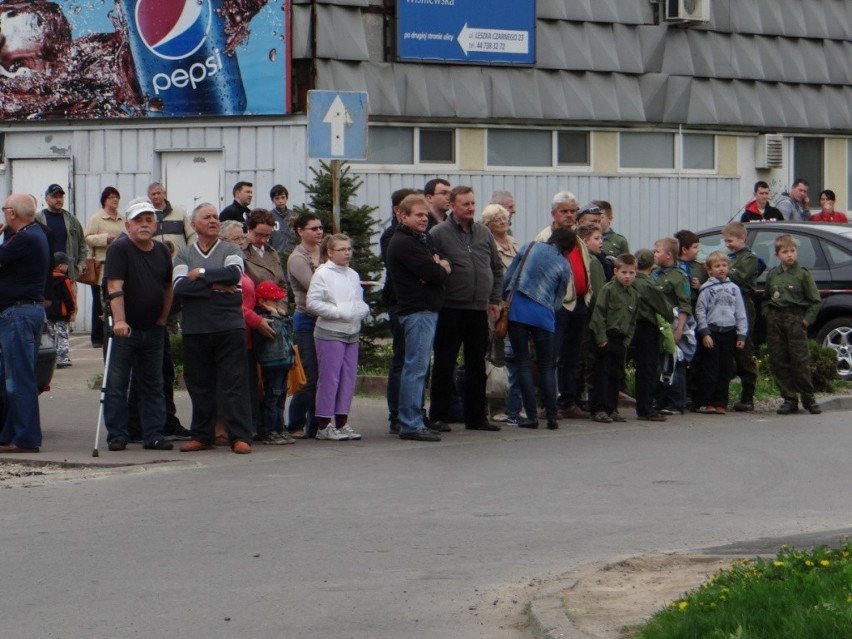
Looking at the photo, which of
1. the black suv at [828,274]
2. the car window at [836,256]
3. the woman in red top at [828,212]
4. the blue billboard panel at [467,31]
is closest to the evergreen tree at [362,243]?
the black suv at [828,274]

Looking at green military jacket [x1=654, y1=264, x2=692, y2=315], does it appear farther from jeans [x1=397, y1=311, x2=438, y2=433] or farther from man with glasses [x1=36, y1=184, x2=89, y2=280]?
man with glasses [x1=36, y1=184, x2=89, y2=280]

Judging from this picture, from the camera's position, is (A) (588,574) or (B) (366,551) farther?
(B) (366,551)

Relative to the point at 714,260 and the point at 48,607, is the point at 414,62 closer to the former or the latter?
the point at 714,260

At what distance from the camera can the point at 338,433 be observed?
13719 millimetres

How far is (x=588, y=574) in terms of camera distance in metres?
7.88

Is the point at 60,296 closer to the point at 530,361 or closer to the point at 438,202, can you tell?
the point at 438,202

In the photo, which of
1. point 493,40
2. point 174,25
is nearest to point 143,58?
point 174,25

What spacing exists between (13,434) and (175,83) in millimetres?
10329

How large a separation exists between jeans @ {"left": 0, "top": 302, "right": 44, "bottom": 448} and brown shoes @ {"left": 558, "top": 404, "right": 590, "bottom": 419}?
4.83 m

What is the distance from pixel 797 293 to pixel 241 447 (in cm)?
582

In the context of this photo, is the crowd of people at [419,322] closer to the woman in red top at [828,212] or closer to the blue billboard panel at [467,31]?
the woman in red top at [828,212]

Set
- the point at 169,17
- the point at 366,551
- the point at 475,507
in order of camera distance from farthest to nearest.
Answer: the point at 169,17 < the point at 475,507 < the point at 366,551

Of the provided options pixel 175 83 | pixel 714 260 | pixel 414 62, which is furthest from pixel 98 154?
pixel 714 260

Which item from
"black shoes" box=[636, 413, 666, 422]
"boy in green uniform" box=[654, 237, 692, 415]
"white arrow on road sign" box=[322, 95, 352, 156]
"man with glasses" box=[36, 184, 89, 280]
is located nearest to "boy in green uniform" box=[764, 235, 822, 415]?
"boy in green uniform" box=[654, 237, 692, 415]
